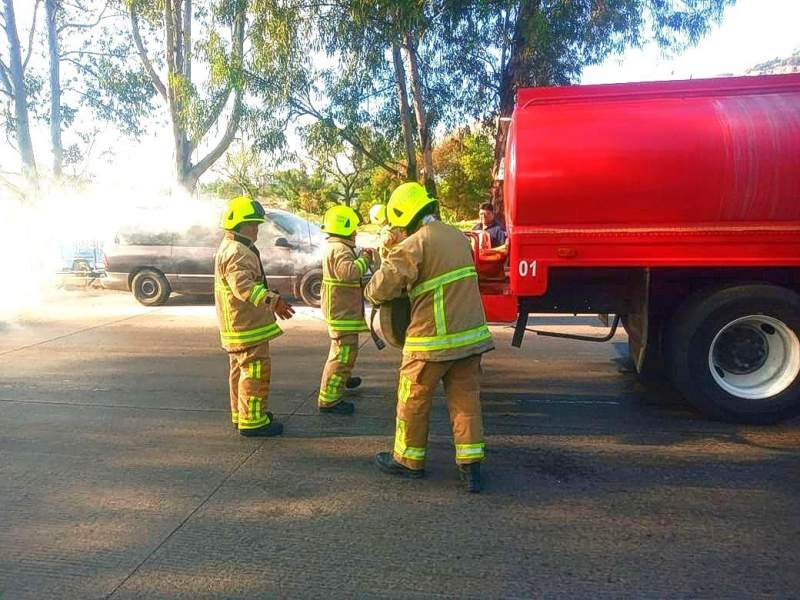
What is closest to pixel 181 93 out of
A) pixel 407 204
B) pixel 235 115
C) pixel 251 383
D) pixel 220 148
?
pixel 235 115

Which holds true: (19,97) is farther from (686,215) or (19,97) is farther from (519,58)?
(686,215)

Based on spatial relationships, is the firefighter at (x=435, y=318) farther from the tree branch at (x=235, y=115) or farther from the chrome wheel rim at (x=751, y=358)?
the tree branch at (x=235, y=115)

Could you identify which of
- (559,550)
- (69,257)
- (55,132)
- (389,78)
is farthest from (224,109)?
(559,550)

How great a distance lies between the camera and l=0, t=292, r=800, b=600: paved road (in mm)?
2961

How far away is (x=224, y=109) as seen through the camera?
48.0ft

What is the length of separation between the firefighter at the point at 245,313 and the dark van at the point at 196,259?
712cm

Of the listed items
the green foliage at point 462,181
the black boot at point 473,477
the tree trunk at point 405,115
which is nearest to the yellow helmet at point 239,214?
the black boot at point 473,477

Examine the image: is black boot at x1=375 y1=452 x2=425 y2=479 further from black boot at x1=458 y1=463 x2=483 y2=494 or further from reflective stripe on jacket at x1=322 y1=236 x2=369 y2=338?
reflective stripe on jacket at x1=322 y1=236 x2=369 y2=338

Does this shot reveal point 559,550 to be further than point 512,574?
Yes

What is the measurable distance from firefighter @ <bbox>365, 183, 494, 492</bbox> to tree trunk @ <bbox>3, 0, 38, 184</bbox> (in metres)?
17.8

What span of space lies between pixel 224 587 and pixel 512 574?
129 centimetres

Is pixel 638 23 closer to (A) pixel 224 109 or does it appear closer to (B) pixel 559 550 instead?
(A) pixel 224 109

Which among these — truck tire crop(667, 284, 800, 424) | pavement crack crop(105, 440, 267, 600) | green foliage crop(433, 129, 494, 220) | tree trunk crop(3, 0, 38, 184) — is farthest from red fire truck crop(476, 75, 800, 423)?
green foliage crop(433, 129, 494, 220)

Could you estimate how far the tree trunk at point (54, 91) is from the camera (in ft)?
61.2
